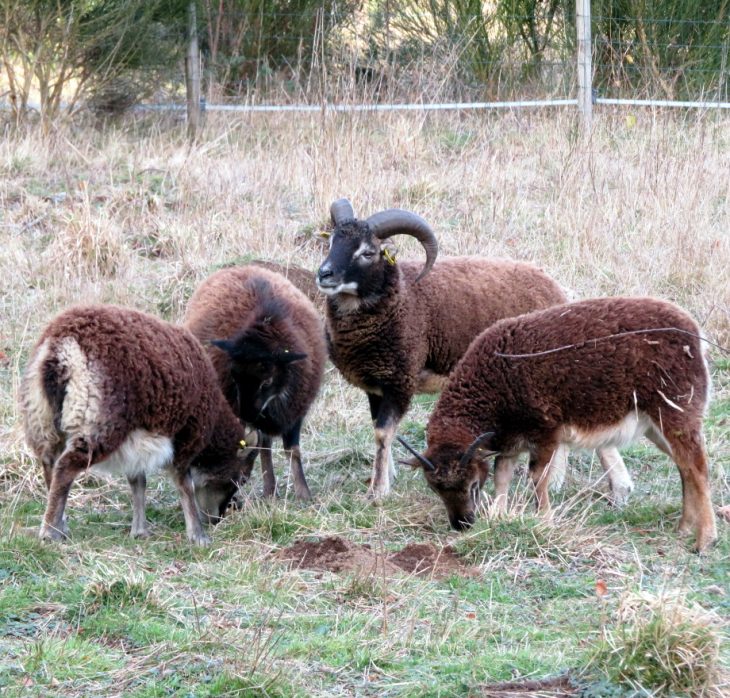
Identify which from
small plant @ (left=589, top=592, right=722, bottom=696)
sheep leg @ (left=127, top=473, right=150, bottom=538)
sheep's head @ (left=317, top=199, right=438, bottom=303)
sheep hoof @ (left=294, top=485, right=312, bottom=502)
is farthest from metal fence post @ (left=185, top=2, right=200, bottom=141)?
small plant @ (left=589, top=592, right=722, bottom=696)

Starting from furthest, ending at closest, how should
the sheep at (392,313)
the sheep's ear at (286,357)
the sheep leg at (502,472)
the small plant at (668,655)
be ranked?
1. the sheep at (392,313)
2. the sheep's ear at (286,357)
3. the sheep leg at (502,472)
4. the small plant at (668,655)

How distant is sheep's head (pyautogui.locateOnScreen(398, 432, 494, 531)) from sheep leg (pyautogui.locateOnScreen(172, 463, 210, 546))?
135 cm

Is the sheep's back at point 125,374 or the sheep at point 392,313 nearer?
the sheep's back at point 125,374

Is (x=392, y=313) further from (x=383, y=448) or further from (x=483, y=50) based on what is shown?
(x=483, y=50)

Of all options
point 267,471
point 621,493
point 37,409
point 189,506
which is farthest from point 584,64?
point 37,409

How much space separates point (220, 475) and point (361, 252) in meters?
1.97

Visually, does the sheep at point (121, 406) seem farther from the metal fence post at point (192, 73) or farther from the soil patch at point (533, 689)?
the metal fence post at point (192, 73)

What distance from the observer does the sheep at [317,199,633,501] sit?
26.2ft

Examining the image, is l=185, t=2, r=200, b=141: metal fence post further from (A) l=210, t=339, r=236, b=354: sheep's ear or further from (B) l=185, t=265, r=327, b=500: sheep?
(A) l=210, t=339, r=236, b=354: sheep's ear

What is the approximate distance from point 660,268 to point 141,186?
6048 millimetres

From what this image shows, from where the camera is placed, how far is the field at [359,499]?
179 inches

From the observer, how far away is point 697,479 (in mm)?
6414

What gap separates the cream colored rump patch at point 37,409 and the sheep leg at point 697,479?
11.7ft

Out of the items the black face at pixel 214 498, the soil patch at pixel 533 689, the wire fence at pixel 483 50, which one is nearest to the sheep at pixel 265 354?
the black face at pixel 214 498
